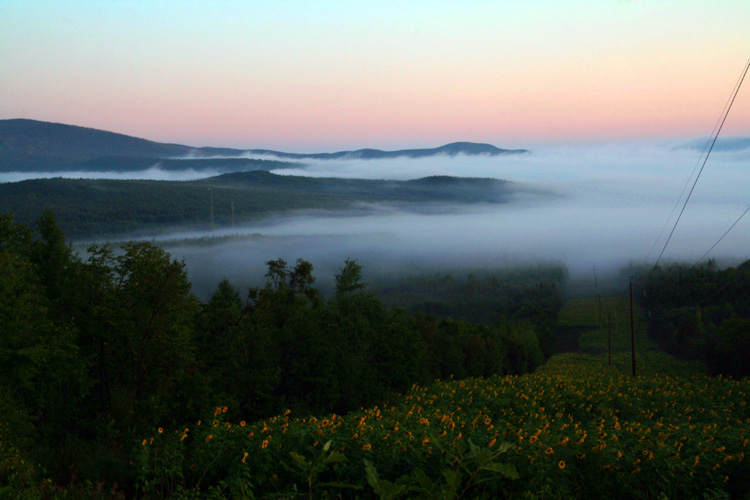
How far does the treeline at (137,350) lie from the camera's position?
19734mm

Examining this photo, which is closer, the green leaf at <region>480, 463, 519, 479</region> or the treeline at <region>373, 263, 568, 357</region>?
the green leaf at <region>480, 463, 519, 479</region>

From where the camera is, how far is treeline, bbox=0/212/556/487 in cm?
1973

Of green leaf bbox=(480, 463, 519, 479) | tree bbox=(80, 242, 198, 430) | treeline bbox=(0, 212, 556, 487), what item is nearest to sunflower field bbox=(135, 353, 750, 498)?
green leaf bbox=(480, 463, 519, 479)

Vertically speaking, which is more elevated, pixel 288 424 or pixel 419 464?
pixel 419 464

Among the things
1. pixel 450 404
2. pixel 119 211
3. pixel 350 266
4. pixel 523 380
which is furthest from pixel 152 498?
pixel 119 211

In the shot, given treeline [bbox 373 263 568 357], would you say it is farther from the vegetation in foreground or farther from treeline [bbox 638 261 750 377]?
the vegetation in foreground

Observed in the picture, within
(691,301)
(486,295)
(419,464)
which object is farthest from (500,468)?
(486,295)

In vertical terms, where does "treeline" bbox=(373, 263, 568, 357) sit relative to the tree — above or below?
below

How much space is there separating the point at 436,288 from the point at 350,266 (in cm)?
12576

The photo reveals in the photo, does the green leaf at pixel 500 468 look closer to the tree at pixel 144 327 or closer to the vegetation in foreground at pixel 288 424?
the vegetation in foreground at pixel 288 424

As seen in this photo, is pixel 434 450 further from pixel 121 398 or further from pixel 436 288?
pixel 436 288

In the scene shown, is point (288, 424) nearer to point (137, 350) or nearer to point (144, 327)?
point (144, 327)

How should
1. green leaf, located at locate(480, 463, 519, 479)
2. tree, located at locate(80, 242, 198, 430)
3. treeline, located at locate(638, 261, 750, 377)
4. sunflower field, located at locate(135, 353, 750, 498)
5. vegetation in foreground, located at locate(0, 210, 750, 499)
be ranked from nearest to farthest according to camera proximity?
green leaf, located at locate(480, 463, 519, 479) < sunflower field, located at locate(135, 353, 750, 498) < vegetation in foreground, located at locate(0, 210, 750, 499) < tree, located at locate(80, 242, 198, 430) < treeline, located at locate(638, 261, 750, 377)

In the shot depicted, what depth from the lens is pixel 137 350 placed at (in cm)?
2262
